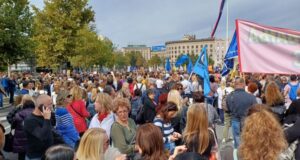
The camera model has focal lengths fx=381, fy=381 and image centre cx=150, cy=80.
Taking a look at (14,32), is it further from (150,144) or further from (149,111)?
(150,144)

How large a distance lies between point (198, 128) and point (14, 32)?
808 inches

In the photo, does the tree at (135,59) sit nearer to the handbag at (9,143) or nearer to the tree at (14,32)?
the tree at (14,32)

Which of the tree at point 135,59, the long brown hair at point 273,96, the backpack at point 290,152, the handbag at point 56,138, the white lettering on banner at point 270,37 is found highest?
the white lettering on banner at point 270,37

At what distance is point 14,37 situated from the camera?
22.4 meters

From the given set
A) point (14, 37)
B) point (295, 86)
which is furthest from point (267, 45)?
point (14, 37)

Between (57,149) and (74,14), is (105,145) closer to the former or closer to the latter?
(57,149)

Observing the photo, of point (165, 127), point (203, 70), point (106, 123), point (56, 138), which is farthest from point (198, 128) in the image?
point (203, 70)

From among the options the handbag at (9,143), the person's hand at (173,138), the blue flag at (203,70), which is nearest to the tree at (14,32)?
the blue flag at (203,70)

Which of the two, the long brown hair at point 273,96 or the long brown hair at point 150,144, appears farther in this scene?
the long brown hair at point 273,96

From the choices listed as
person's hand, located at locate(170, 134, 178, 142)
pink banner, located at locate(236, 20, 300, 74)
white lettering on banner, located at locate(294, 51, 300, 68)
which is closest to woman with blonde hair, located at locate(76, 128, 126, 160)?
person's hand, located at locate(170, 134, 178, 142)

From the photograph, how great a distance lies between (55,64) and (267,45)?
27.5 meters

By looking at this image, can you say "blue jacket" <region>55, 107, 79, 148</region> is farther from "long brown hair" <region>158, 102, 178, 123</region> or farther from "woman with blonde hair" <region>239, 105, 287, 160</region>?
"woman with blonde hair" <region>239, 105, 287, 160</region>

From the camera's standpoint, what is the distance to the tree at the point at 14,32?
22.2m

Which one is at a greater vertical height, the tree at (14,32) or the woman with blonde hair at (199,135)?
the tree at (14,32)
